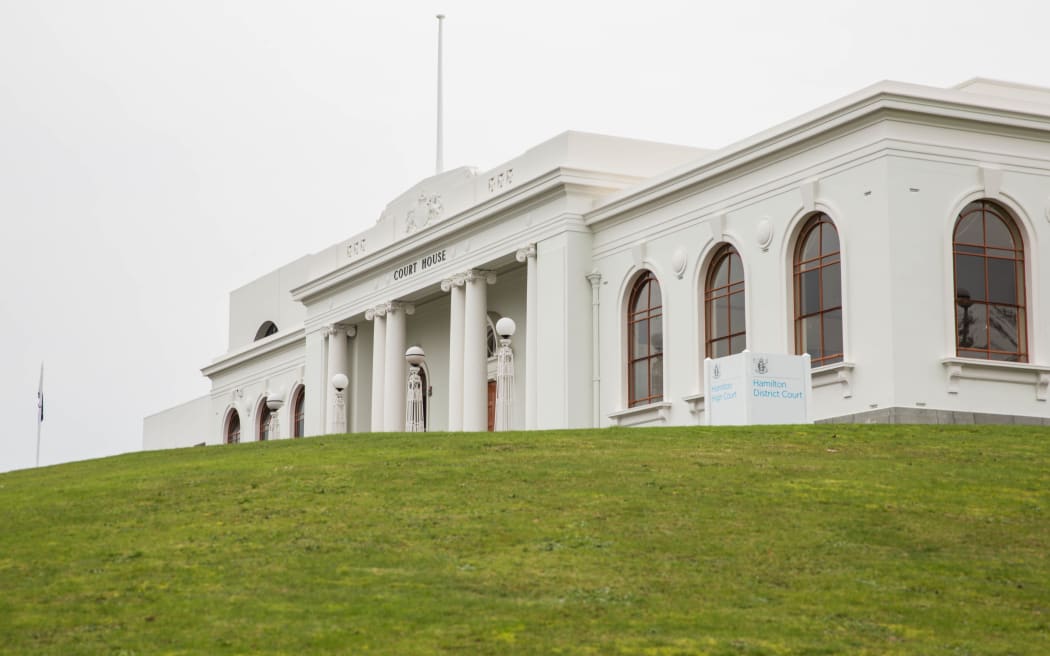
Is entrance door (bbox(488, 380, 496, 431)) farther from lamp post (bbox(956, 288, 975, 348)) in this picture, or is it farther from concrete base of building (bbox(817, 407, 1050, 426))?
lamp post (bbox(956, 288, 975, 348))

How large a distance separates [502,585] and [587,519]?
2482mm

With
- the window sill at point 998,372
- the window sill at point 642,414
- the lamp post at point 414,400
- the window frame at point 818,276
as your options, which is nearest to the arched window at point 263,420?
the lamp post at point 414,400

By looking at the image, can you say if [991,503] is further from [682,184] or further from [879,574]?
[682,184]

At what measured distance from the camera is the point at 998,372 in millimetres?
30047

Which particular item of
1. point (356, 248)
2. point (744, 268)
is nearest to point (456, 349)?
point (356, 248)

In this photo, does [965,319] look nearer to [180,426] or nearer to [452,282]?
[452,282]

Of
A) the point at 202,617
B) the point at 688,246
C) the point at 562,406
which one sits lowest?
the point at 202,617

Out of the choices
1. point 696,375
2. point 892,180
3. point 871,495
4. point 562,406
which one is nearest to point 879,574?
point 871,495

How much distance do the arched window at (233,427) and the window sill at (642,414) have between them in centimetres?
2949

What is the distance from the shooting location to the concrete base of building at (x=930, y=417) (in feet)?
96.5

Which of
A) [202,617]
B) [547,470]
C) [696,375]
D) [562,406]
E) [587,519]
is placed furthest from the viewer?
[562,406]

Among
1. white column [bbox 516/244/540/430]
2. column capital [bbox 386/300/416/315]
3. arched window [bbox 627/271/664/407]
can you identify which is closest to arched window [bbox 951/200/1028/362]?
arched window [bbox 627/271/664/407]

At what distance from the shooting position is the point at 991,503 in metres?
19.0

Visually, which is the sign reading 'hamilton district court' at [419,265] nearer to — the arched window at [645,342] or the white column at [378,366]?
the white column at [378,366]
